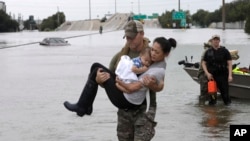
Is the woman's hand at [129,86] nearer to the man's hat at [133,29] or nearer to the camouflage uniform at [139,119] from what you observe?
the camouflage uniform at [139,119]

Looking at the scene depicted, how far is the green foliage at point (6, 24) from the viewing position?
14762cm

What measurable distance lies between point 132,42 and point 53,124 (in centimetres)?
557

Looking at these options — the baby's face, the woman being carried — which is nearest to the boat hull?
the woman being carried

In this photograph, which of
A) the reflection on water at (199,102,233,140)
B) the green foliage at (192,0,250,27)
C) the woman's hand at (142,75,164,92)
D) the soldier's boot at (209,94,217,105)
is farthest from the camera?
the green foliage at (192,0,250,27)

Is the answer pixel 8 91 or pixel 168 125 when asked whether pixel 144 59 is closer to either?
pixel 168 125

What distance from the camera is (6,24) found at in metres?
156

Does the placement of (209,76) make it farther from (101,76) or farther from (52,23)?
(52,23)

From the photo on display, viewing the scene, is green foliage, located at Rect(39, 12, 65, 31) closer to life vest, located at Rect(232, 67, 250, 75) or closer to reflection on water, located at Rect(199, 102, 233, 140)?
life vest, located at Rect(232, 67, 250, 75)

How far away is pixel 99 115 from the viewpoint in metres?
12.0

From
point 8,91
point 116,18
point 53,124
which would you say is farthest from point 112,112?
point 116,18

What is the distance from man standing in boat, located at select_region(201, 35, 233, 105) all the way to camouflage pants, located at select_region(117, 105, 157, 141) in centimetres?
595

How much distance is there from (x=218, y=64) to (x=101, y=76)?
6.53 metres

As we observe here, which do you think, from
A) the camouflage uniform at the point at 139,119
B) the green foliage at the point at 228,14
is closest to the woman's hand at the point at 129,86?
the camouflage uniform at the point at 139,119

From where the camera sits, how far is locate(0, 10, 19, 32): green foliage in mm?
147625
